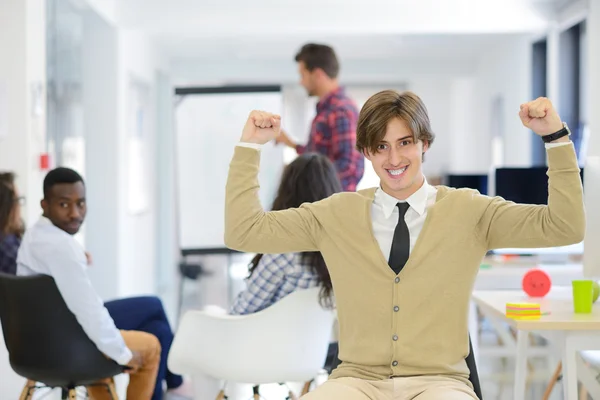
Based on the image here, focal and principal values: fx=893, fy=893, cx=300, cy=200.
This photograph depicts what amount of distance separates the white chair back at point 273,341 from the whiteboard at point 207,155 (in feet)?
9.94

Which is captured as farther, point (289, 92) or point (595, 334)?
point (289, 92)

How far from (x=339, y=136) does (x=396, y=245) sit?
228 cm

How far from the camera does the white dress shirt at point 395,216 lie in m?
2.12

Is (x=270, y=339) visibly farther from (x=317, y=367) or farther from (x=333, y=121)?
(x=333, y=121)

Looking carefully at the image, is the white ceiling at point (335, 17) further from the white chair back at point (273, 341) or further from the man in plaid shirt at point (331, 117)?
the white chair back at point (273, 341)

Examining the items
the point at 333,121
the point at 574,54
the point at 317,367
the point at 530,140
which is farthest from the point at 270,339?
the point at 530,140

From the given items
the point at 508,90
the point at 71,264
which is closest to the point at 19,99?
the point at 71,264

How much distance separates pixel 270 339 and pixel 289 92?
870 cm

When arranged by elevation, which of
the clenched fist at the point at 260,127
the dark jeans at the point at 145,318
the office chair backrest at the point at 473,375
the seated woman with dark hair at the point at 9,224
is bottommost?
the dark jeans at the point at 145,318

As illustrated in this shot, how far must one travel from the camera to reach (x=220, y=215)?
602cm

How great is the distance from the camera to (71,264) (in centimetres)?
306

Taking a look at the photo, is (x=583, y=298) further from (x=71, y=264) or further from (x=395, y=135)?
(x=71, y=264)

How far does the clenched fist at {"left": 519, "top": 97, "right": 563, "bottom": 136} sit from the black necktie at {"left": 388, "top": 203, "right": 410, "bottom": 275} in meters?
0.38

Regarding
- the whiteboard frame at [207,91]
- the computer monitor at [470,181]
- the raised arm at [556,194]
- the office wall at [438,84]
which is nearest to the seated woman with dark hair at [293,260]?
the raised arm at [556,194]
